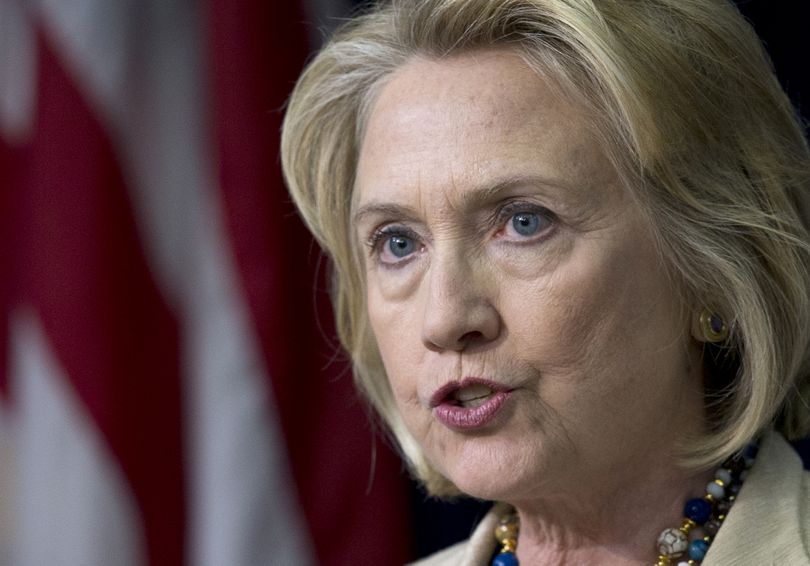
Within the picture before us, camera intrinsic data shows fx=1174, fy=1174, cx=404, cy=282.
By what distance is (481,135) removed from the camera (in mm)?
1445

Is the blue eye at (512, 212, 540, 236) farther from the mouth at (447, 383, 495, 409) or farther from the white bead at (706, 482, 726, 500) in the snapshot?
the white bead at (706, 482, 726, 500)

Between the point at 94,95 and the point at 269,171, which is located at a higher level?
the point at 94,95

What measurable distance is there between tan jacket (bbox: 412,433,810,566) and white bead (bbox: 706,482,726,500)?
3 centimetres

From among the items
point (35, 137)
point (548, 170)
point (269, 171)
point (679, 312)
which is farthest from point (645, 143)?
point (35, 137)

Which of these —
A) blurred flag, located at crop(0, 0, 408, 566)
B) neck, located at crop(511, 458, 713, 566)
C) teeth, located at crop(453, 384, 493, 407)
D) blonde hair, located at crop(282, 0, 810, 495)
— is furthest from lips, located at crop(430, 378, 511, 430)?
blurred flag, located at crop(0, 0, 408, 566)

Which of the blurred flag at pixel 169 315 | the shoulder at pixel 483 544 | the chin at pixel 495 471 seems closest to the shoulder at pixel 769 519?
the chin at pixel 495 471

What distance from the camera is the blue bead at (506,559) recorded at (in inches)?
66.2

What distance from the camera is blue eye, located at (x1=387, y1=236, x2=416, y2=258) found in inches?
61.6

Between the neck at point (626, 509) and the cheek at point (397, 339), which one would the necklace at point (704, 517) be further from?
the cheek at point (397, 339)

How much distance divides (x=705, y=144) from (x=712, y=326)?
0.77 ft

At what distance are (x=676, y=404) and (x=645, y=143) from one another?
0.35 metres

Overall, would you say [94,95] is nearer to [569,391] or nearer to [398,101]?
[398,101]

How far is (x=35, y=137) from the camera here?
96.3 inches

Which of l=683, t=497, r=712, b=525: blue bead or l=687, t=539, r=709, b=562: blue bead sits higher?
l=683, t=497, r=712, b=525: blue bead
